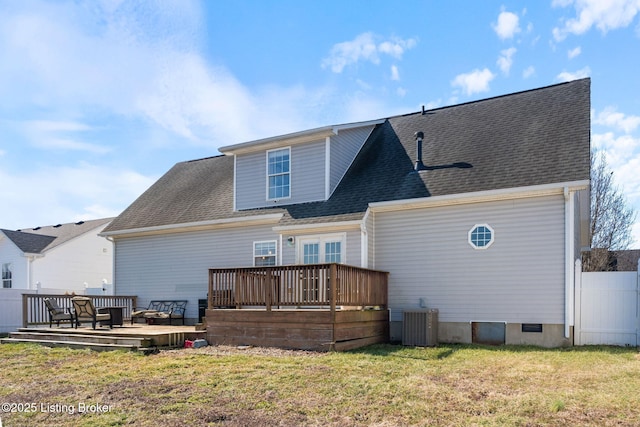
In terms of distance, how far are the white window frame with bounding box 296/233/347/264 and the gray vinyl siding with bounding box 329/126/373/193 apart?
1535mm

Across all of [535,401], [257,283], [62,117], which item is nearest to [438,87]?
[257,283]

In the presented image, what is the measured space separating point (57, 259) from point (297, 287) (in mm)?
19371

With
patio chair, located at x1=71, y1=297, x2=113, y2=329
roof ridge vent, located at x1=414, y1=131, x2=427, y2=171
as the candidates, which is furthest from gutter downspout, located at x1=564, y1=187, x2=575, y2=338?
patio chair, located at x1=71, y1=297, x2=113, y2=329

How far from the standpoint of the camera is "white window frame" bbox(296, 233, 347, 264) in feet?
39.1

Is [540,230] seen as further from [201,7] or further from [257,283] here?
[201,7]

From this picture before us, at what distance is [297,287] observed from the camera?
1012 centimetres

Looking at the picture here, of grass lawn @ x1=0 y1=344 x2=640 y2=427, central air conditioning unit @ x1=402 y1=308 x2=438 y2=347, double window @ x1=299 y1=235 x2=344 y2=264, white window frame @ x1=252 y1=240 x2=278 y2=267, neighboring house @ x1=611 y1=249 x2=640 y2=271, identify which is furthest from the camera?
neighboring house @ x1=611 y1=249 x2=640 y2=271

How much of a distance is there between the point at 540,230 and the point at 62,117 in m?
13.1

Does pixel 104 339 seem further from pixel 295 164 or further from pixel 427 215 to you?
pixel 427 215

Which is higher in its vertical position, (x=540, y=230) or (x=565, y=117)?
(x=565, y=117)

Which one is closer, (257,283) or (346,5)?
(257,283)

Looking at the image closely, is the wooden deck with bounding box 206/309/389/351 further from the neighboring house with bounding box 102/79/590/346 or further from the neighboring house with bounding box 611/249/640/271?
the neighboring house with bounding box 611/249/640/271

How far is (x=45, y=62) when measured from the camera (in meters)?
11.4

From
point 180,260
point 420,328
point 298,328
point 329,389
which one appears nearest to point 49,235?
point 180,260
